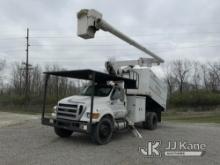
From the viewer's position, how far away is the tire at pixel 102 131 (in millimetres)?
8922

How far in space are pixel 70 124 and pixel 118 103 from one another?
7.74 feet

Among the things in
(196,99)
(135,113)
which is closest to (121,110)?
(135,113)

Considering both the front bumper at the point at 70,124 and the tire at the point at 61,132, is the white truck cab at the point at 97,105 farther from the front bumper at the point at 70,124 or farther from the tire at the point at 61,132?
the tire at the point at 61,132

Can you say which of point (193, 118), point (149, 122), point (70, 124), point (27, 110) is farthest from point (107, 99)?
point (27, 110)

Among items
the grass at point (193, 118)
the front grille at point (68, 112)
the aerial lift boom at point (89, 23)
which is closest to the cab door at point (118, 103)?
the front grille at point (68, 112)

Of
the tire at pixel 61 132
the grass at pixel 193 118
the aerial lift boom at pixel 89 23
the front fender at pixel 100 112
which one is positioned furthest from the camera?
the grass at pixel 193 118

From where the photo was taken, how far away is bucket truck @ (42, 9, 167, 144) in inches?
342

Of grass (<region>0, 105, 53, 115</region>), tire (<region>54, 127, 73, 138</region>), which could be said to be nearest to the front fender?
tire (<region>54, 127, 73, 138</region>)

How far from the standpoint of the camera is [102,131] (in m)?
9.25

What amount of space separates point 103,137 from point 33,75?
48.7 metres

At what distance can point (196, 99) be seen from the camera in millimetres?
32188

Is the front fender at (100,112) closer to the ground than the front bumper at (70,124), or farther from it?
farther from it

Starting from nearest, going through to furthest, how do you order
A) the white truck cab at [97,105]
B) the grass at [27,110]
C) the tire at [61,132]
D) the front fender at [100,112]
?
Result: the front fender at [100,112] → the white truck cab at [97,105] → the tire at [61,132] → the grass at [27,110]

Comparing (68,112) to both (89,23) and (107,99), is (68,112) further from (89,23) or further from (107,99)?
(89,23)
